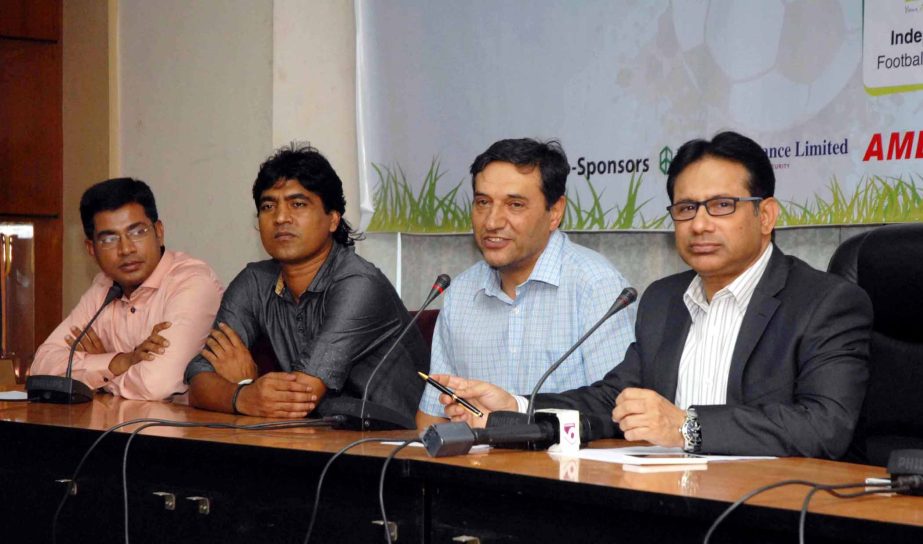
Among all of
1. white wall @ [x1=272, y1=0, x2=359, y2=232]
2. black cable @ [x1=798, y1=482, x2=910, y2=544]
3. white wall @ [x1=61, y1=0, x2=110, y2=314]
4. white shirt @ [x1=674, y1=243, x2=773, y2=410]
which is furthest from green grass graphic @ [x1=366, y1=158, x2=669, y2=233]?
black cable @ [x1=798, y1=482, x2=910, y2=544]

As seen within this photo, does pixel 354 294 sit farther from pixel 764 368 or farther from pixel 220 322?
pixel 764 368

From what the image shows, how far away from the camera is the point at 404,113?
4.04m

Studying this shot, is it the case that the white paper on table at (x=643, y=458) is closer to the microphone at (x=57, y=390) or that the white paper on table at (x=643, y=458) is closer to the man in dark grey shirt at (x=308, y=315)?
the man in dark grey shirt at (x=308, y=315)

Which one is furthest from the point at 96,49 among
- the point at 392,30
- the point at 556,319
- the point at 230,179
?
the point at 556,319

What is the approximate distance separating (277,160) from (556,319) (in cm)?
104

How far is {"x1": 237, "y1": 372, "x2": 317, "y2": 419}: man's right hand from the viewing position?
2.94m

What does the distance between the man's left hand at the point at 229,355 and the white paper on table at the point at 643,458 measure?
1.36m

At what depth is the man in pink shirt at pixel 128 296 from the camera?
3648 mm

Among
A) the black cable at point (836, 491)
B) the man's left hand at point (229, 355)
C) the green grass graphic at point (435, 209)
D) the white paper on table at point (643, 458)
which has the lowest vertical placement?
the white paper on table at point (643, 458)

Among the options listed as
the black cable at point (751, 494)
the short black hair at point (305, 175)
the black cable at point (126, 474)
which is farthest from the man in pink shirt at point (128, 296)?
the black cable at point (751, 494)

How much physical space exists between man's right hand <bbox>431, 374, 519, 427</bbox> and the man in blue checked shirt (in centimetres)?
40

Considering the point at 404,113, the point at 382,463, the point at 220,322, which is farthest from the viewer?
the point at 404,113

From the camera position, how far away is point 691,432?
215cm

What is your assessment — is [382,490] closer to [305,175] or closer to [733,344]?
[733,344]
